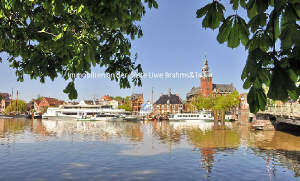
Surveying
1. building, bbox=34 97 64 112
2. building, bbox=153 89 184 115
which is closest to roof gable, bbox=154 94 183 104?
building, bbox=153 89 184 115

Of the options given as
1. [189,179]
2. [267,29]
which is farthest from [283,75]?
[189,179]

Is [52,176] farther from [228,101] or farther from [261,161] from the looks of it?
[228,101]

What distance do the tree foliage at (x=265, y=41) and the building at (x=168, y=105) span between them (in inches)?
4350

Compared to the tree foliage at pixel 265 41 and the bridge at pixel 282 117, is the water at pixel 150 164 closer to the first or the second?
the bridge at pixel 282 117

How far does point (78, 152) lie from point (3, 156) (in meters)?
5.57

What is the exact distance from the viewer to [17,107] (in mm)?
120812

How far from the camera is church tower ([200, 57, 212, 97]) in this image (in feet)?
407

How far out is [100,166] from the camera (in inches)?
637

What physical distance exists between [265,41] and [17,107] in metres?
136

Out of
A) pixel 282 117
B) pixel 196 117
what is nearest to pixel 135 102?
pixel 196 117

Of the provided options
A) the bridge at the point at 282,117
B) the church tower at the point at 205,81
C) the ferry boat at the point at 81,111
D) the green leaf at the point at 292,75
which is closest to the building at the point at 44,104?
the ferry boat at the point at 81,111

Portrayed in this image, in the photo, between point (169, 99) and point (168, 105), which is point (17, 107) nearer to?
point (168, 105)

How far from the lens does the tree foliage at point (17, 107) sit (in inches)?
4791

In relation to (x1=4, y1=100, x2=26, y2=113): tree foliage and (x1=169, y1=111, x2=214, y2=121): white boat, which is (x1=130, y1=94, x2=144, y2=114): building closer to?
(x1=169, y1=111, x2=214, y2=121): white boat
